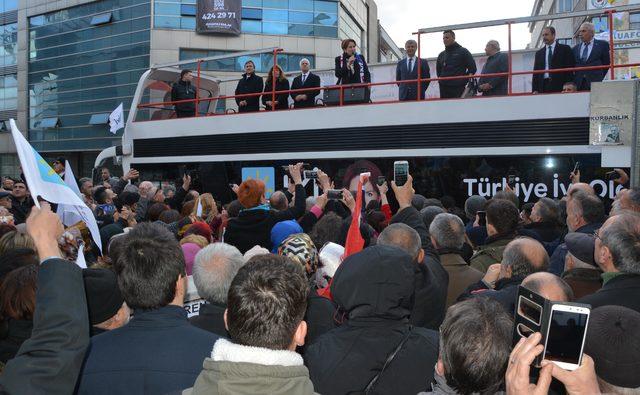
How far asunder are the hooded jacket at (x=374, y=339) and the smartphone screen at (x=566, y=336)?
667 millimetres

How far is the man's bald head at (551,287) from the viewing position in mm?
2250

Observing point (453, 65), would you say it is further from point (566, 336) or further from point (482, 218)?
point (566, 336)

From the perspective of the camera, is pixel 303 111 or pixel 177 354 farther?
pixel 303 111

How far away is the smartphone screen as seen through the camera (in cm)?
146

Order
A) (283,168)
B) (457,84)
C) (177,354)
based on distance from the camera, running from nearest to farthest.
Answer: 1. (177,354)
2. (457,84)
3. (283,168)

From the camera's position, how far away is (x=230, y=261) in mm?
2760

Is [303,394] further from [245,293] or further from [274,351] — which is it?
[245,293]

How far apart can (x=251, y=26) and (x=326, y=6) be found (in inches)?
177

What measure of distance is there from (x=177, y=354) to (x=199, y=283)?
770 mm

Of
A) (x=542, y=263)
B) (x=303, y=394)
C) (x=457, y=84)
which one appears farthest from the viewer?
(x=457, y=84)

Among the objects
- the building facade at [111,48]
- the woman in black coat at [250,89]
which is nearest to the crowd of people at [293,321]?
the woman in black coat at [250,89]

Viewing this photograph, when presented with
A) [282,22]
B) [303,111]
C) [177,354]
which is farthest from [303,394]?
[282,22]

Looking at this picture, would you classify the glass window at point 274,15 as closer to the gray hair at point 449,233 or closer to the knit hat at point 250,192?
the knit hat at point 250,192

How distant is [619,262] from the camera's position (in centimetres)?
263
